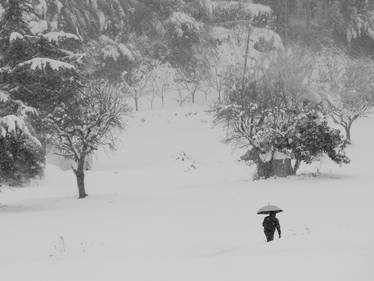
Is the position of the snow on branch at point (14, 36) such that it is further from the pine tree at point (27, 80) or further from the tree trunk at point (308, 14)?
the tree trunk at point (308, 14)

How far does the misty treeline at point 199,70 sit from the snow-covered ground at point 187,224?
215cm

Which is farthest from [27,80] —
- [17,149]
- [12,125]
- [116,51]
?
[116,51]

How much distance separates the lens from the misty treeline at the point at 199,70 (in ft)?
77.8

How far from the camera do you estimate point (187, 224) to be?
18734 mm

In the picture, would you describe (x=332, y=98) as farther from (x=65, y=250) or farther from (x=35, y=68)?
(x=65, y=250)

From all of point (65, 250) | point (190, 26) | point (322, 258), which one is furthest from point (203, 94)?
point (322, 258)

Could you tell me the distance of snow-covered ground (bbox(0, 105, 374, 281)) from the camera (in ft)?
32.2

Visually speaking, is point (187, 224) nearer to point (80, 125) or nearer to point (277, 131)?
point (80, 125)

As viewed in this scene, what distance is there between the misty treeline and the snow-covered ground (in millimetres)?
2153

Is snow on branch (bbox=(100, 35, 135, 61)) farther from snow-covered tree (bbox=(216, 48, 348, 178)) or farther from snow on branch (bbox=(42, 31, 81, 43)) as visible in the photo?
snow on branch (bbox=(42, 31, 81, 43))

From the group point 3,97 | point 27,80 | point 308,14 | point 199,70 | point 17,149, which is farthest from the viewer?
point 308,14

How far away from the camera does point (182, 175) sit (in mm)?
36906

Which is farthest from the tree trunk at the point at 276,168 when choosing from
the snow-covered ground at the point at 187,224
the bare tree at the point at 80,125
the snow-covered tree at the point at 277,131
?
the bare tree at the point at 80,125

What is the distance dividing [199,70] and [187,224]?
43.9m
